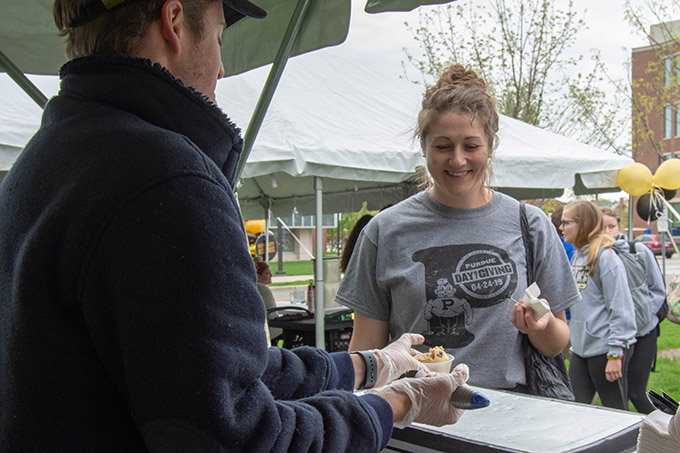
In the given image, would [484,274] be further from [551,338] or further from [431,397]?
[431,397]

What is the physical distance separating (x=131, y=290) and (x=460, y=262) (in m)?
1.28

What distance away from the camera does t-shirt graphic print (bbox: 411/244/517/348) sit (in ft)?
6.19

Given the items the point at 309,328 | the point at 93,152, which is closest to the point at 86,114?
the point at 93,152

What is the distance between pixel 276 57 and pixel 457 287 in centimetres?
123

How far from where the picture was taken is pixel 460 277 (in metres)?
1.91

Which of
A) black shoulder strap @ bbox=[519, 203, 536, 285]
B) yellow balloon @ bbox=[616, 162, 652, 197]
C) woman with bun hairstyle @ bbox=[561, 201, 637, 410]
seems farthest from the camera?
yellow balloon @ bbox=[616, 162, 652, 197]

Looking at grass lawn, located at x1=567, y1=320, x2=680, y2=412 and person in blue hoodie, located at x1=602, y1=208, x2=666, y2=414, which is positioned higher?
person in blue hoodie, located at x1=602, y1=208, x2=666, y2=414

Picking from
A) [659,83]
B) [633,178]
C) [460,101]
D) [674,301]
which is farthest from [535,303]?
[659,83]

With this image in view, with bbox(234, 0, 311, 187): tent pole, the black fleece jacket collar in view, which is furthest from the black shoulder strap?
the black fleece jacket collar

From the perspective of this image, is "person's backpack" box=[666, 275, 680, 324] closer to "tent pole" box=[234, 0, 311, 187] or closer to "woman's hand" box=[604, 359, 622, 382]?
"woman's hand" box=[604, 359, 622, 382]

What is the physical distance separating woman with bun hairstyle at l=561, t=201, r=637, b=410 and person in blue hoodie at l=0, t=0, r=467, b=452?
147 inches

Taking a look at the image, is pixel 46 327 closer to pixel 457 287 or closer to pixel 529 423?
pixel 529 423

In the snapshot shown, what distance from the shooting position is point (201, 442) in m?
0.82

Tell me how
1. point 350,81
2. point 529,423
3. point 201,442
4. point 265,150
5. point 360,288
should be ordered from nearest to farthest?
point 201,442, point 529,423, point 360,288, point 265,150, point 350,81
